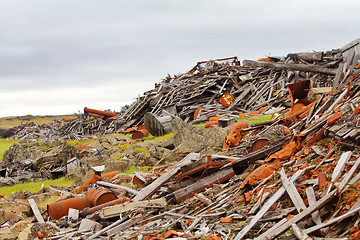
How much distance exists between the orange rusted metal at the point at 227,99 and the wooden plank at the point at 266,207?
15754mm

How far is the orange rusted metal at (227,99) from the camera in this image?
68.3 ft

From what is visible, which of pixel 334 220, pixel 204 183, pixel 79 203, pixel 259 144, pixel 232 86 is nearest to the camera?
pixel 334 220

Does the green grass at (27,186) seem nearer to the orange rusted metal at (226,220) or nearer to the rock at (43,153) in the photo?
the rock at (43,153)

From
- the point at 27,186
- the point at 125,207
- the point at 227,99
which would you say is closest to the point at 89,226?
the point at 125,207

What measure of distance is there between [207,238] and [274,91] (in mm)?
17009

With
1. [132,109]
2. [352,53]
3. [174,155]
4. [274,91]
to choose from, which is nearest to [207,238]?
[174,155]

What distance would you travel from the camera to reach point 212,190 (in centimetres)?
659

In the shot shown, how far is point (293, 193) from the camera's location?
15.5 ft

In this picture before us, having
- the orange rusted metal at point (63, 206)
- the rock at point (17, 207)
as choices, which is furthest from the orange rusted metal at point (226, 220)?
the rock at point (17, 207)

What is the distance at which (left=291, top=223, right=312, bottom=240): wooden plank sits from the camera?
3825 mm

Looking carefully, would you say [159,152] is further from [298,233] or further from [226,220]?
[298,233]

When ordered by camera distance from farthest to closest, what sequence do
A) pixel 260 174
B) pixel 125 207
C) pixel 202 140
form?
1. pixel 202 140
2. pixel 125 207
3. pixel 260 174

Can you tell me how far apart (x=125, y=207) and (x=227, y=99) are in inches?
600

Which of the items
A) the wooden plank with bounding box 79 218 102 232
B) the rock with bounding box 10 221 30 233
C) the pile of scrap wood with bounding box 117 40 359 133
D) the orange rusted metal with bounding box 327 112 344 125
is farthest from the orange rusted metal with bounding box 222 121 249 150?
the pile of scrap wood with bounding box 117 40 359 133
